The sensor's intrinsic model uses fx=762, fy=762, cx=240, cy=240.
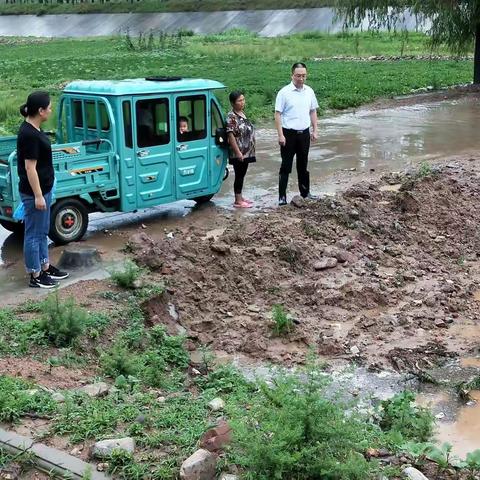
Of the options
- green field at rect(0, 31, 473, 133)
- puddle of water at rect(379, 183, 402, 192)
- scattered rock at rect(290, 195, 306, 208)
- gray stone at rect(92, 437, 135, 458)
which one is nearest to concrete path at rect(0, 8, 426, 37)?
green field at rect(0, 31, 473, 133)

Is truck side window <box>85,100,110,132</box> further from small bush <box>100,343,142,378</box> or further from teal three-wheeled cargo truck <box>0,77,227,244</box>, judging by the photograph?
small bush <box>100,343,142,378</box>

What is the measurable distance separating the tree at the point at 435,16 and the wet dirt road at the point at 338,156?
6.27 feet

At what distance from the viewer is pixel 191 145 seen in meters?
10.6

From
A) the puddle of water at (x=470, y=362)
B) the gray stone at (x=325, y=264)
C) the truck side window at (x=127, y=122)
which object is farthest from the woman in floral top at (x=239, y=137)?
the puddle of water at (x=470, y=362)

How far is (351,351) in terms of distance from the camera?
22.7ft

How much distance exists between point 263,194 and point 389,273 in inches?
146

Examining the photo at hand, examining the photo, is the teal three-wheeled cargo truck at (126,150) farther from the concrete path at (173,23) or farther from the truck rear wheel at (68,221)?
the concrete path at (173,23)

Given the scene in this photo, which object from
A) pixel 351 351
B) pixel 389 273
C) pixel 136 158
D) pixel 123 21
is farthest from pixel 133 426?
pixel 123 21

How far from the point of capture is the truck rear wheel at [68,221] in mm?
9266

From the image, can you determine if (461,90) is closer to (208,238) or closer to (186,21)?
(208,238)

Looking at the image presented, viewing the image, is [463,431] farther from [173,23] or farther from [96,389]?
[173,23]

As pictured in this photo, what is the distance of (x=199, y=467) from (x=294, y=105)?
7247mm

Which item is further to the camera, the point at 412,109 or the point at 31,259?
the point at 412,109

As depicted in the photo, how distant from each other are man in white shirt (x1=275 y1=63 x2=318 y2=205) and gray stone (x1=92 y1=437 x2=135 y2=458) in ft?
22.3
